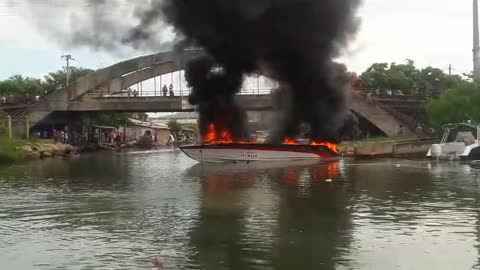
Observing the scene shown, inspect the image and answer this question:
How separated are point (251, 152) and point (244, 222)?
34226 millimetres

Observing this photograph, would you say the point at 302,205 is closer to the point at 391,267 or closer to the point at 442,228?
the point at 442,228

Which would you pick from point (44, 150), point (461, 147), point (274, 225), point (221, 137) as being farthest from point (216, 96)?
point (274, 225)

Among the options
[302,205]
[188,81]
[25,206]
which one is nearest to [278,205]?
[302,205]

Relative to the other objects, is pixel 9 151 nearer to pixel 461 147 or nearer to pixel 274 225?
pixel 461 147

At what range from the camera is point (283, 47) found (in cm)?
4894

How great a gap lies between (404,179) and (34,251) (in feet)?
91.8

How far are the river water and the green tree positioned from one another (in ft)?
94.4

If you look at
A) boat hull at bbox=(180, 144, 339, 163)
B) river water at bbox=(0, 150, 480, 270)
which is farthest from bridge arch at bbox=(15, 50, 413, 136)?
river water at bbox=(0, 150, 480, 270)

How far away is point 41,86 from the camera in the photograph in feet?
399

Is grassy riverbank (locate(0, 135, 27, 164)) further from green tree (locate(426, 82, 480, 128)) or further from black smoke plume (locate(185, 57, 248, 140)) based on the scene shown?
green tree (locate(426, 82, 480, 128))

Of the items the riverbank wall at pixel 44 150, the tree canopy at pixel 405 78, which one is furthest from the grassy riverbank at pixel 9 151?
the tree canopy at pixel 405 78

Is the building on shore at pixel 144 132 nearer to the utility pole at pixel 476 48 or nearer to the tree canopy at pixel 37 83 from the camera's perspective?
the tree canopy at pixel 37 83

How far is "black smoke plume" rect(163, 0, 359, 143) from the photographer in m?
41.4

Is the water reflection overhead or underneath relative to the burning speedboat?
underneath
